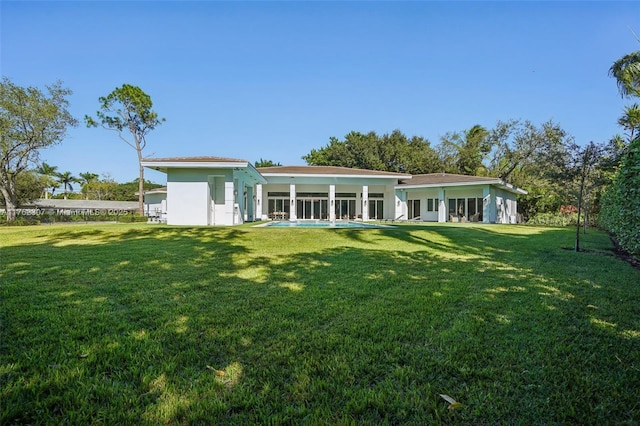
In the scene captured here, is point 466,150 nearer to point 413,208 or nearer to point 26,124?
point 413,208

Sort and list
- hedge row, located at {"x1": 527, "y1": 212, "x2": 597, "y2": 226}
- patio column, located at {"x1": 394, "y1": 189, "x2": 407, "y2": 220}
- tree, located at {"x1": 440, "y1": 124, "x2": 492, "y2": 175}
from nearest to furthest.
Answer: hedge row, located at {"x1": 527, "y1": 212, "x2": 597, "y2": 226} → patio column, located at {"x1": 394, "y1": 189, "x2": 407, "y2": 220} → tree, located at {"x1": 440, "y1": 124, "x2": 492, "y2": 175}

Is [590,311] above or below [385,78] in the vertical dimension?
below

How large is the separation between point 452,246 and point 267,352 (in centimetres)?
890

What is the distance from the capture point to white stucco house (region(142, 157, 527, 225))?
19.3 meters

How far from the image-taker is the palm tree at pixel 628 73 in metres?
16.0

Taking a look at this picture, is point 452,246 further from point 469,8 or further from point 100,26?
point 100,26

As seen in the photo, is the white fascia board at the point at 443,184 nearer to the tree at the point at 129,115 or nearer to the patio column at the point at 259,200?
the patio column at the point at 259,200

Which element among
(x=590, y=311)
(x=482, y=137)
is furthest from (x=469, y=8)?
(x=482, y=137)

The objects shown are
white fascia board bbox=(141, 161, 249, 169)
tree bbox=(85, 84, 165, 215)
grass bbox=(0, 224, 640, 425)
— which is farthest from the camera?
tree bbox=(85, 84, 165, 215)

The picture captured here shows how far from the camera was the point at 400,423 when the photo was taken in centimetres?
193

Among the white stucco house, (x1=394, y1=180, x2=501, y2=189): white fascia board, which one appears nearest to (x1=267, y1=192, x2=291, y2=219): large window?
the white stucco house

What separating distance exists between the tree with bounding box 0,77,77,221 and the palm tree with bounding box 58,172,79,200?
163 feet

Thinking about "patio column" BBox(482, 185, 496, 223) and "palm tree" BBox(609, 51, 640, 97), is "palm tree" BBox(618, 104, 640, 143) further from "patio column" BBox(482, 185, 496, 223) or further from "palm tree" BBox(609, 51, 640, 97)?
"patio column" BBox(482, 185, 496, 223)

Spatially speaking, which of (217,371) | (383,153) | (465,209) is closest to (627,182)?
(217,371)
